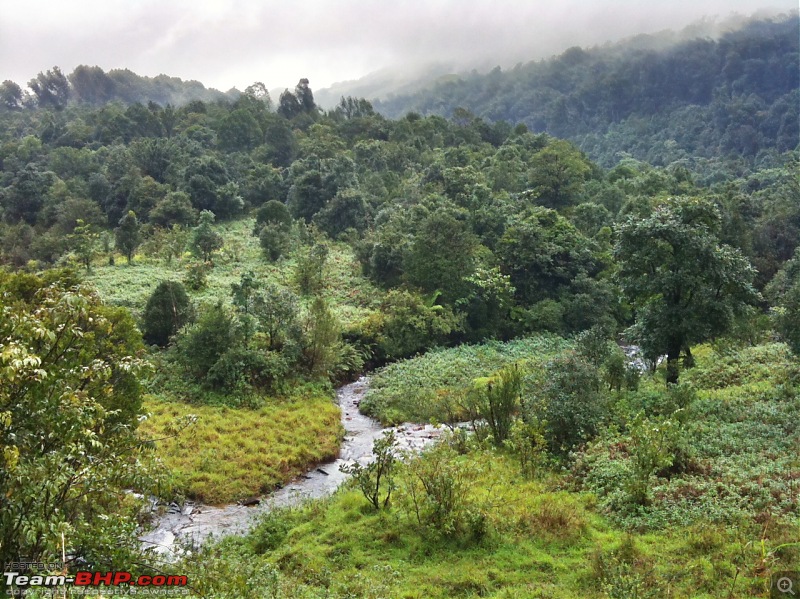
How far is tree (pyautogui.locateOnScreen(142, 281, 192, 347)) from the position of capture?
19.5m

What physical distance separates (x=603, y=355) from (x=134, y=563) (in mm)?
14140

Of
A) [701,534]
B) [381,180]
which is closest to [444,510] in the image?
[701,534]

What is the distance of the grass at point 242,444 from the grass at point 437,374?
6.64 feet

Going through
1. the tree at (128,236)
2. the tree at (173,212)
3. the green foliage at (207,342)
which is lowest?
the green foliage at (207,342)

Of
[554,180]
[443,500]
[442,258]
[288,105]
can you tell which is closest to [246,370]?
[443,500]

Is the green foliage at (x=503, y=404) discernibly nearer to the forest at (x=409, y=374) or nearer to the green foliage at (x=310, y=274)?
the forest at (x=409, y=374)

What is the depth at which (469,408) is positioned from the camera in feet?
53.5

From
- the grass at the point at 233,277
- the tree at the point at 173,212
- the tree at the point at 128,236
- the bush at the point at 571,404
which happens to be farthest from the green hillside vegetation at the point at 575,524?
the tree at the point at 173,212

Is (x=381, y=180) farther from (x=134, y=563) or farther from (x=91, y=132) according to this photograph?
(x=134, y=563)

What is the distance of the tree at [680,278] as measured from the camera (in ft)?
45.4

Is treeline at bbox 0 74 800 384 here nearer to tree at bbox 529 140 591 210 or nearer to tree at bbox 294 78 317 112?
tree at bbox 529 140 591 210

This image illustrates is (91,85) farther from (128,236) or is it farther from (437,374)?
(437,374)

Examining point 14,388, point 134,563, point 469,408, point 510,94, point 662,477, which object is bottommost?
point 469,408

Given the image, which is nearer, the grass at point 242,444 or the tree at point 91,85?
the grass at point 242,444
